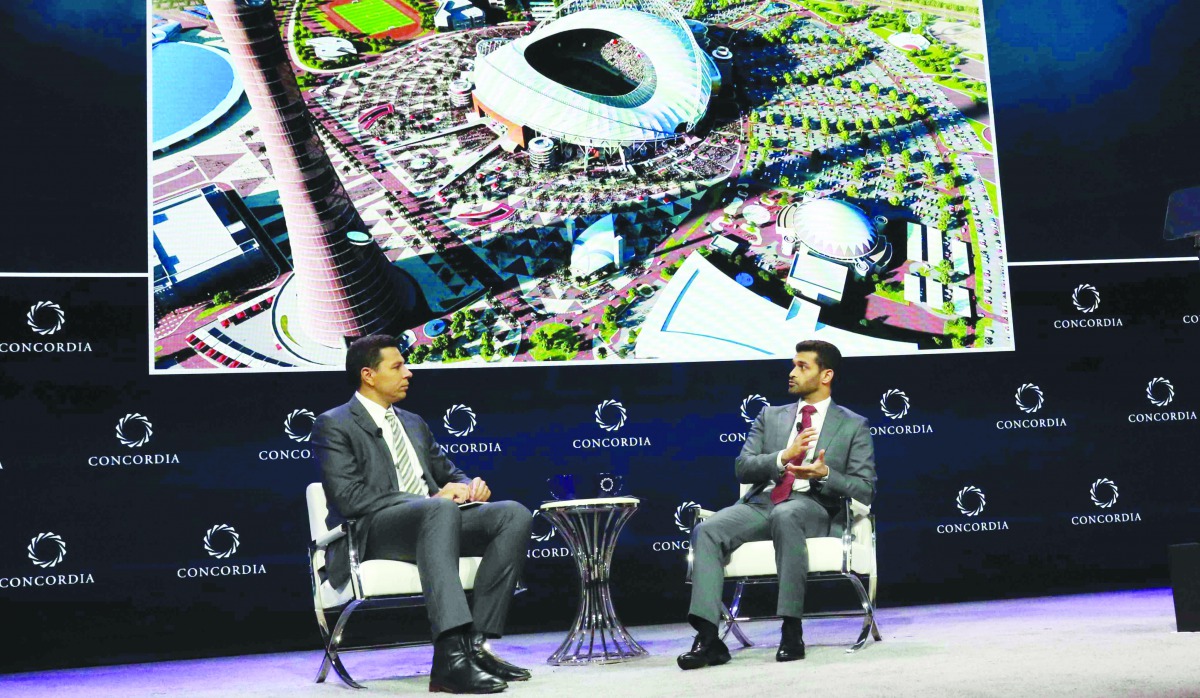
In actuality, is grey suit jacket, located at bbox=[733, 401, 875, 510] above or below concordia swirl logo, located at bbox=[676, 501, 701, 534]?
above

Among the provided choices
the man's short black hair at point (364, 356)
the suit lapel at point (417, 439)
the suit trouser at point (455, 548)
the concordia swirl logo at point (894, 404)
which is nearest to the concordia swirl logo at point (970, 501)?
the concordia swirl logo at point (894, 404)

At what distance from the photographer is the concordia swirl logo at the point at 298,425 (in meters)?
4.56

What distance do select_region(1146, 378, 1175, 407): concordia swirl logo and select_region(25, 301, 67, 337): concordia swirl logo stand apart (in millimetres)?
4913

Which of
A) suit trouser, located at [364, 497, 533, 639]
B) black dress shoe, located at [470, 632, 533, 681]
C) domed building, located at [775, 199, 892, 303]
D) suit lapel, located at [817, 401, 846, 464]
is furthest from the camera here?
domed building, located at [775, 199, 892, 303]

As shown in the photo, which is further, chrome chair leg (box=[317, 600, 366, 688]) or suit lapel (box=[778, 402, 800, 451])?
suit lapel (box=[778, 402, 800, 451])

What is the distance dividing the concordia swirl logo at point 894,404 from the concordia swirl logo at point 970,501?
1.52 ft

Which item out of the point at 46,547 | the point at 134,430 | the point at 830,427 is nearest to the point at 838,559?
the point at 830,427

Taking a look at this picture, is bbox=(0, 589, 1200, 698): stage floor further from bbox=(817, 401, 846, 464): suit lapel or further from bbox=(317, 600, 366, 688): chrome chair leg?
bbox=(817, 401, 846, 464): suit lapel

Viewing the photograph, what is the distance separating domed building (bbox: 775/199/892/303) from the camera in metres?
5.09

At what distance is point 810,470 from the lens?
11.9ft

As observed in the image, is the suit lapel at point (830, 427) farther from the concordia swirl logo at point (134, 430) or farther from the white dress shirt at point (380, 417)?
the concordia swirl logo at point (134, 430)

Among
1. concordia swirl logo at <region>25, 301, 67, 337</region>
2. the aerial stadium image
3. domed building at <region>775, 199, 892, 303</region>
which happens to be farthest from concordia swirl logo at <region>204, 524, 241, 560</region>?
domed building at <region>775, 199, 892, 303</region>

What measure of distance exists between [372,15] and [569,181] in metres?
1.16

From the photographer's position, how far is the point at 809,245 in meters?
5.11
